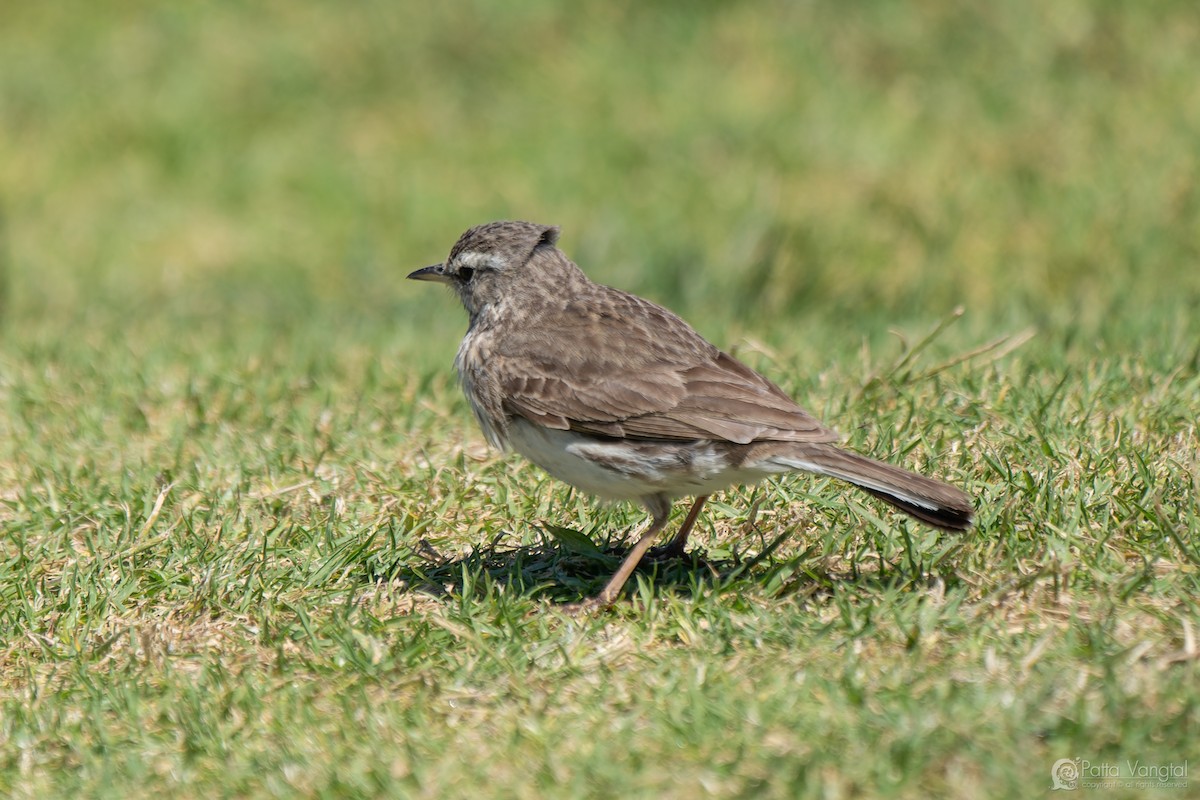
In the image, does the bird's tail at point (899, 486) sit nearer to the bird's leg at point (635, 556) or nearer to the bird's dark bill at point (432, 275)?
the bird's leg at point (635, 556)

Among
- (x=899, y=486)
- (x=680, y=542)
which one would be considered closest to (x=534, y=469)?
(x=680, y=542)

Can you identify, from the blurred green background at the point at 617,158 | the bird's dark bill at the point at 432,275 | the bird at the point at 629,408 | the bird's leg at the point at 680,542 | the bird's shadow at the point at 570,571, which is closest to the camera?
the bird at the point at 629,408

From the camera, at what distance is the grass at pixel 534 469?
14.0 ft

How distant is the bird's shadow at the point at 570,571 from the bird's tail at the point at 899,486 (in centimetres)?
37

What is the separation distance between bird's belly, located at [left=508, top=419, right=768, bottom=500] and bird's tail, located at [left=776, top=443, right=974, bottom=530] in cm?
24

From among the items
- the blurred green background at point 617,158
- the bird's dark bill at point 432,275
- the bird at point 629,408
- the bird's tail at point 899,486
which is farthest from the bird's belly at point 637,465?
the blurred green background at point 617,158

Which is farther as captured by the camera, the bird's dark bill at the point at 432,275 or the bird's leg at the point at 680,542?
the bird's dark bill at the point at 432,275

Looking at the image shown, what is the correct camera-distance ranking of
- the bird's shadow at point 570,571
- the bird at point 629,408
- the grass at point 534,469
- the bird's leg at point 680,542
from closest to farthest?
the grass at point 534,469 < the bird at point 629,408 < the bird's shadow at point 570,571 < the bird's leg at point 680,542

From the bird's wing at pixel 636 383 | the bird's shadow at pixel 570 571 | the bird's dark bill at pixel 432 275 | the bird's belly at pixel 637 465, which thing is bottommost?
the bird's shadow at pixel 570 571

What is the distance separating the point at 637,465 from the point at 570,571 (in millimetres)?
655

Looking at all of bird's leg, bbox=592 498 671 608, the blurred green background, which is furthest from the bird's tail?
the blurred green background

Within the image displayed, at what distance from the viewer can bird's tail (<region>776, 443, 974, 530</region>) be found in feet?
15.5

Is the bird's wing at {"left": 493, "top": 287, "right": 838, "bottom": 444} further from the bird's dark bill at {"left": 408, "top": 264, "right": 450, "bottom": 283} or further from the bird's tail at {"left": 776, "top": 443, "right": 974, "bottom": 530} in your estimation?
the bird's dark bill at {"left": 408, "top": 264, "right": 450, "bottom": 283}

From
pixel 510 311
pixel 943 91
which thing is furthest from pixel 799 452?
pixel 943 91
